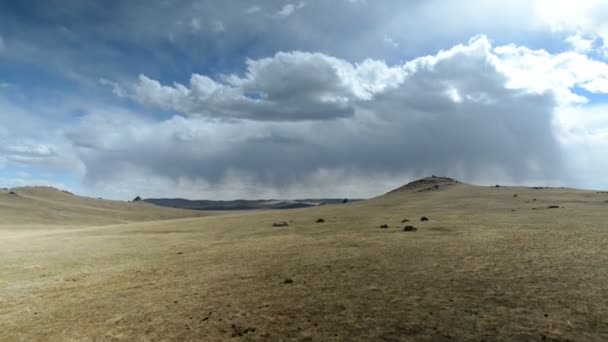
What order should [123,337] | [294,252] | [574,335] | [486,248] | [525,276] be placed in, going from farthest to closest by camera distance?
[294,252]
[486,248]
[525,276]
[123,337]
[574,335]

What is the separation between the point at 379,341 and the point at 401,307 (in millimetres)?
3036

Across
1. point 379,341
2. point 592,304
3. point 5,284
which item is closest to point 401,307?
point 379,341

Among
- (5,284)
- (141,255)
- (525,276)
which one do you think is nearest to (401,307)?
(525,276)

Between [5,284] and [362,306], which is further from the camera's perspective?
[5,284]

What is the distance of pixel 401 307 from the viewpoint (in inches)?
580

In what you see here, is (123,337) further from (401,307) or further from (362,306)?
(401,307)

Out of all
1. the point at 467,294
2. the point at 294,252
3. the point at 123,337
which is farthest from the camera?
the point at 294,252

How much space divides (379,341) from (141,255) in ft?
87.0

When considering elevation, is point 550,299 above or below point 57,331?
above

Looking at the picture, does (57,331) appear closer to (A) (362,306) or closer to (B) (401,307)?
(A) (362,306)

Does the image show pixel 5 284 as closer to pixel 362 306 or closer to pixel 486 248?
pixel 362 306

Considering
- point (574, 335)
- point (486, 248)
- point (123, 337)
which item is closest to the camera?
point (574, 335)

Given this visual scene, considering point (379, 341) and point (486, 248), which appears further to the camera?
point (486, 248)

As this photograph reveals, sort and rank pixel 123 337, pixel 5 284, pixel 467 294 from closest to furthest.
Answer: pixel 123 337, pixel 467 294, pixel 5 284
